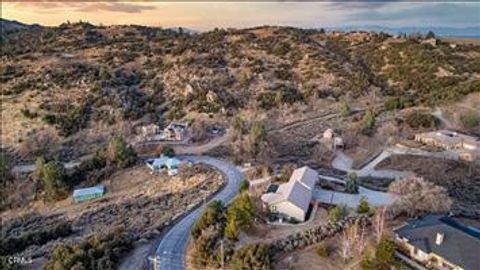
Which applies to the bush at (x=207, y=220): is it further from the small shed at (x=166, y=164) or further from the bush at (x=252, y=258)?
the small shed at (x=166, y=164)

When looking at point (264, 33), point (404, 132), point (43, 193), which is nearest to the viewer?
point (43, 193)

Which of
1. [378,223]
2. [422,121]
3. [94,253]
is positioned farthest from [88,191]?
[422,121]

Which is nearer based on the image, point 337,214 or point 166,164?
point 337,214

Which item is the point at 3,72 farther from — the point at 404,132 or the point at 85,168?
the point at 404,132

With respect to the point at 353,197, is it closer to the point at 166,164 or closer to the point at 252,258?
the point at 252,258

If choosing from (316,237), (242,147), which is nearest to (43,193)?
(242,147)

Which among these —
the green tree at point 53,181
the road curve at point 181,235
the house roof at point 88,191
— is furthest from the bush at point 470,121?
the green tree at point 53,181
